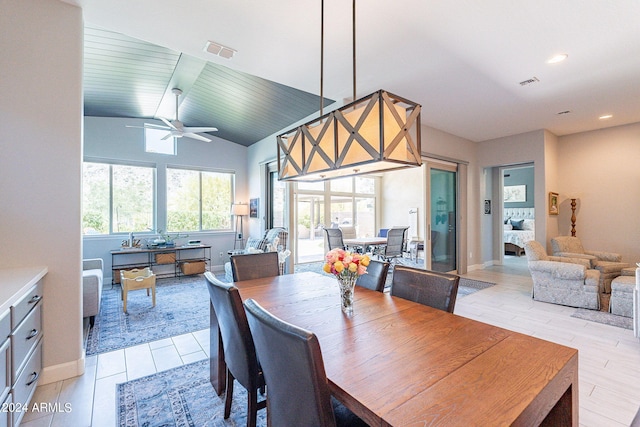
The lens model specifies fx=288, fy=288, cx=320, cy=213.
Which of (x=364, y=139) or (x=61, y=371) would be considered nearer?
(x=364, y=139)

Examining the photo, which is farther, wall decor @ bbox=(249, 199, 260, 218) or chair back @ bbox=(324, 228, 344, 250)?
wall decor @ bbox=(249, 199, 260, 218)

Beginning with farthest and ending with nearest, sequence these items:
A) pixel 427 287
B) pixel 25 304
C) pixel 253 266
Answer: pixel 253 266 → pixel 427 287 → pixel 25 304

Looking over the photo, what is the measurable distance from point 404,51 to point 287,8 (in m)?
1.27

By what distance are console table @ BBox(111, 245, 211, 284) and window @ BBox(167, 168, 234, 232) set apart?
59cm

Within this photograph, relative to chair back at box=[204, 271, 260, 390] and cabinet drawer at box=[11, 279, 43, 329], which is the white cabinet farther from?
chair back at box=[204, 271, 260, 390]

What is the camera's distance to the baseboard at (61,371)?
2.22 meters

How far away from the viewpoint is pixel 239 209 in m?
6.84

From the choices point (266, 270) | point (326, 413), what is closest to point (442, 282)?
point (326, 413)

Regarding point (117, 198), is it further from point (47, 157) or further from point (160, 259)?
point (47, 157)

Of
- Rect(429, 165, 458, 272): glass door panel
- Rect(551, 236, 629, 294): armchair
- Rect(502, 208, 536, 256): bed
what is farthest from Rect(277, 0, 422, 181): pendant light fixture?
Rect(502, 208, 536, 256): bed

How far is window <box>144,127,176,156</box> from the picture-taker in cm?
622

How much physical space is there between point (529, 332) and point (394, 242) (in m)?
3.41

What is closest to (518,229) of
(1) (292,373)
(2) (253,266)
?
(2) (253,266)

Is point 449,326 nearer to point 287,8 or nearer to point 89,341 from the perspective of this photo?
point 287,8
